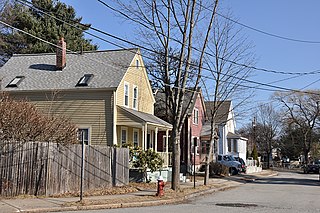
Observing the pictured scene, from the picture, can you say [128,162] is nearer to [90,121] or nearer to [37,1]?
[90,121]

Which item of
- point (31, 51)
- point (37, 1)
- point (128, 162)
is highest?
point (37, 1)

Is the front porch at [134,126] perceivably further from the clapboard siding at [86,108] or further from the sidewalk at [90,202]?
the sidewalk at [90,202]

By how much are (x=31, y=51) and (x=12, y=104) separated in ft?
93.2

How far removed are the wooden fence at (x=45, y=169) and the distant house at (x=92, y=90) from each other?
7.09 metres

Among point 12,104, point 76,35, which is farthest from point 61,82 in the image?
point 76,35

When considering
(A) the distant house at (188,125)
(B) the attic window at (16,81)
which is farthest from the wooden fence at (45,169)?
(A) the distant house at (188,125)

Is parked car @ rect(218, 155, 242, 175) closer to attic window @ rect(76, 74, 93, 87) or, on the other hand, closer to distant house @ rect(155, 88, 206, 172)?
distant house @ rect(155, 88, 206, 172)

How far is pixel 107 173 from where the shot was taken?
21.4 metres

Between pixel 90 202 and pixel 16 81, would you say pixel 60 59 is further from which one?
pixel 90 202

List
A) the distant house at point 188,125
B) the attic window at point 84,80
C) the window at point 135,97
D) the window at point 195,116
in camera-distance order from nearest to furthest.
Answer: the attic window at point 84,80, the window at point 135,97, the distant house at point 188,125, the window at point 195,116

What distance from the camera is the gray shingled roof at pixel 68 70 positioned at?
28969 millimetres

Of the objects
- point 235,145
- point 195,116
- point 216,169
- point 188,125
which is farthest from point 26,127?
point 235,145

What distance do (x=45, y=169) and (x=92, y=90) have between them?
10.9m

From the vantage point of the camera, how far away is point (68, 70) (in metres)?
30.7
